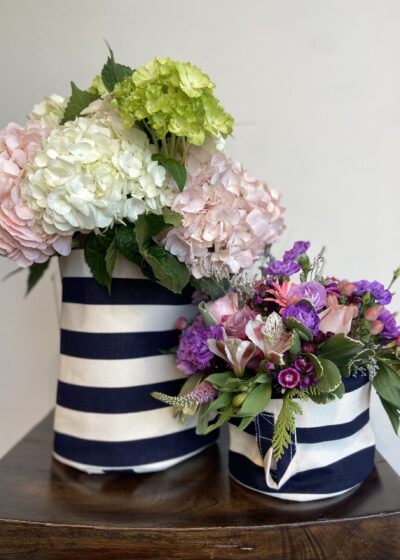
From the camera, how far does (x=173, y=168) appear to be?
0.68 m

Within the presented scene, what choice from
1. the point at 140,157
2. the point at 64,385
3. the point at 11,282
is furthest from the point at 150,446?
the point at 11,282

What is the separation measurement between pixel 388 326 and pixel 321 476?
0.20m

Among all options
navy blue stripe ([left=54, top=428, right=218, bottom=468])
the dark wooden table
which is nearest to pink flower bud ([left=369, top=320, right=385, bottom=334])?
the dark wooden table

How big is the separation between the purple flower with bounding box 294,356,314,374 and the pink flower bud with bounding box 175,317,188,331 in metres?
0.21

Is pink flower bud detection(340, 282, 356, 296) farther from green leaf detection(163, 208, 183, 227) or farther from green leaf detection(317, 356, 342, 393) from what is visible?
green leaf detection(163, 208, 183, 227)

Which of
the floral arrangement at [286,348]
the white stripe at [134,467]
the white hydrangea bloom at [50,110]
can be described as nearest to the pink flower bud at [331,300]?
the floral arrangement at [286,348]

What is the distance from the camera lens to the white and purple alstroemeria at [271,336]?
61 cm

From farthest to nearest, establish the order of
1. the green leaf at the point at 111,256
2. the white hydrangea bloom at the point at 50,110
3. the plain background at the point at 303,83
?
the plain background at the point at 303,83 < the white hydrangea bloom at the point at 50,110 < the green leaf at the point at 111,256

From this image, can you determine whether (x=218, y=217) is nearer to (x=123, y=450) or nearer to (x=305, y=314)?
(x=305, y=314)

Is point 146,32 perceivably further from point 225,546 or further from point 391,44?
point 225,546

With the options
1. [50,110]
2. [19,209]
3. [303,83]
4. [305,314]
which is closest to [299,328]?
[305,314]

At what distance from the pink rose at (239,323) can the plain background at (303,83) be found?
1.44ft

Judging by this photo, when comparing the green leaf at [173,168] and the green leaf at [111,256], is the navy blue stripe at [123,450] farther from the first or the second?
the green leaf at [173,168]

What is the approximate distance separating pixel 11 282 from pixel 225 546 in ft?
2.72
